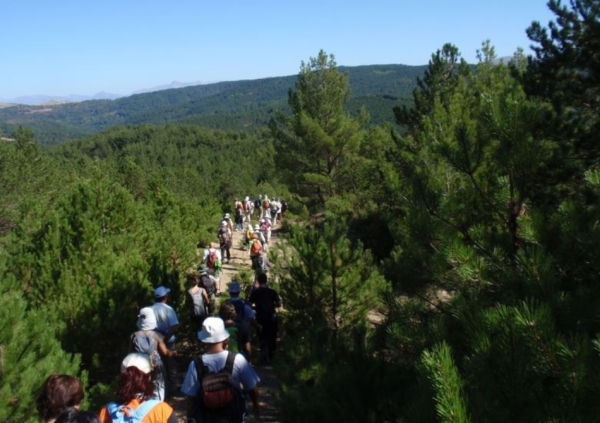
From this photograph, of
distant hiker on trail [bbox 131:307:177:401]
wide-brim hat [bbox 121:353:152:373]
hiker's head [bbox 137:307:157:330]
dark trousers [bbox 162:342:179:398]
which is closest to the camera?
wide-brim hat [bbox 121:353:152:373]

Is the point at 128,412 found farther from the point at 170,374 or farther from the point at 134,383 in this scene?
the point at 170,374

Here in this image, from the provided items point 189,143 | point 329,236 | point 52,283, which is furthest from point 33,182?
A: point 189,143

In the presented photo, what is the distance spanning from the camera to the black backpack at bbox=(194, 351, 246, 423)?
3.49 m

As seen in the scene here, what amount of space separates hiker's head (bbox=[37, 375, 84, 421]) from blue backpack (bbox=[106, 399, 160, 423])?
0.83ft

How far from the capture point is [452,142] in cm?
350

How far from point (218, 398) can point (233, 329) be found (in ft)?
5.09

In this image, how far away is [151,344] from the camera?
15.7 ft

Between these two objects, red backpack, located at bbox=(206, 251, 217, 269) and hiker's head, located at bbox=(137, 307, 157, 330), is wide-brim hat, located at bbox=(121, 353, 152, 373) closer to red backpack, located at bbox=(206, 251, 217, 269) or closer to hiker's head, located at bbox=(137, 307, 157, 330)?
hiker's head, located at bbox=(137, 307, 157, 330)

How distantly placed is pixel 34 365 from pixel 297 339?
94.5 inches

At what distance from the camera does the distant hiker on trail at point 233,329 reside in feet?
15.7

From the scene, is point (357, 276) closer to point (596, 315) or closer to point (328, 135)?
point (596, 315)

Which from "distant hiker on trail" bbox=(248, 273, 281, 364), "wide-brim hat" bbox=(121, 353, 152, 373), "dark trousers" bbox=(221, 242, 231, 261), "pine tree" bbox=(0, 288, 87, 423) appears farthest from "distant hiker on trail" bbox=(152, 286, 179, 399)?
"dark trousers" bbox=(221, 242, 231, 261)

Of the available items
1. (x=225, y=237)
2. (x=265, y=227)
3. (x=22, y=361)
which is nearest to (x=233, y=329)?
(x=22, y=361)

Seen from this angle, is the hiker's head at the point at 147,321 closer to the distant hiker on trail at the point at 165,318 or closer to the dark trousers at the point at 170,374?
the distant hiker on trail at the point at 165,318
